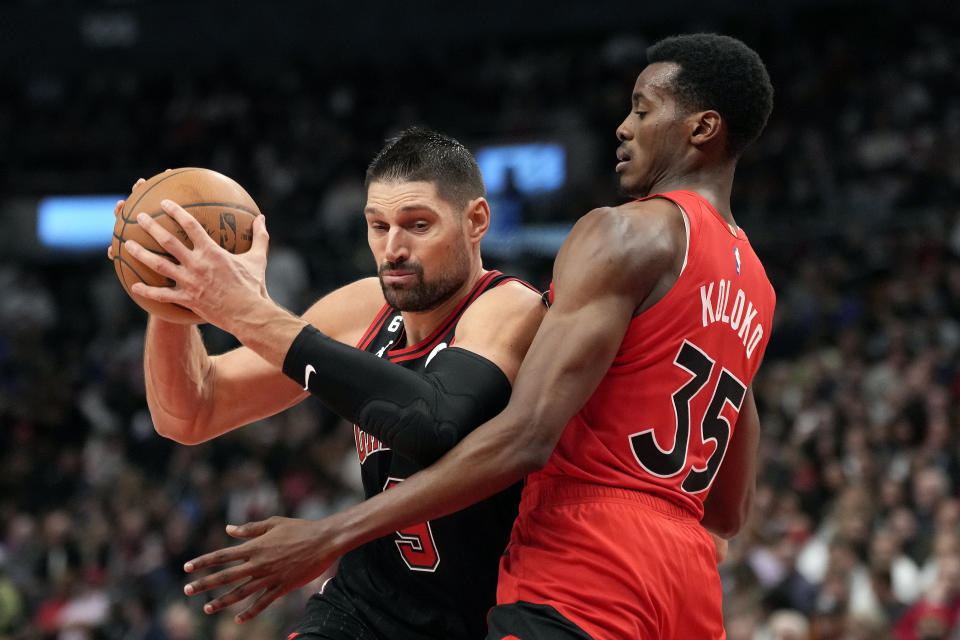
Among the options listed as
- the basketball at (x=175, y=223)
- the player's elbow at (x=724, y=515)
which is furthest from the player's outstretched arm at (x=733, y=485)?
the basketball at (x=175, y=223)

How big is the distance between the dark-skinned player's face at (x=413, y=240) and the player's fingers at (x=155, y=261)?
54 centimetres

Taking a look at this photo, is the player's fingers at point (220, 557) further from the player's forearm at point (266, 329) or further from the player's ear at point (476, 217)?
the player's ear at point (476, 217)

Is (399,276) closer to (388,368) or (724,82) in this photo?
(388,368)

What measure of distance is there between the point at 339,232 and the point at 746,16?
6.45 m

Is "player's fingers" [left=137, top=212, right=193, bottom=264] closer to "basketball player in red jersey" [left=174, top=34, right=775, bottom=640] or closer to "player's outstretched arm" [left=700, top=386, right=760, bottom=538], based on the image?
"basketball player in red jersey" [left=174, top=34, right=775, bottom=640]

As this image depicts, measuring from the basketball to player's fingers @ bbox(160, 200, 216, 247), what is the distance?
5 cm

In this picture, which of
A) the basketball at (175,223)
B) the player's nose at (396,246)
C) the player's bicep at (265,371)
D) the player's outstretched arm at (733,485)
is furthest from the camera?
the player's bicep at (265,371)

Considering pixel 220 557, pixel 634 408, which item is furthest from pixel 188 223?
pixel 634 408

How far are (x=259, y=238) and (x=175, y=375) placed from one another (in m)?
0.71

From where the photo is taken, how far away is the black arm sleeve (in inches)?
103

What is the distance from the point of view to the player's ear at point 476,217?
318 cm

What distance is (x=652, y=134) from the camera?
304 centimetres

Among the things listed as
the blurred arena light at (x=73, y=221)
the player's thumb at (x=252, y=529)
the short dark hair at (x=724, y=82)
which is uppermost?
the short dark hair at (x=724, y=82)

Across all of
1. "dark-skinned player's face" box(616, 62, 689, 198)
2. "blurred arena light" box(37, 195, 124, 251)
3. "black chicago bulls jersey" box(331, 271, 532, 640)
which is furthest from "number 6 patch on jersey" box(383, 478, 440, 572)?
"blurred arena light" box(37, 195, 124, 251)
